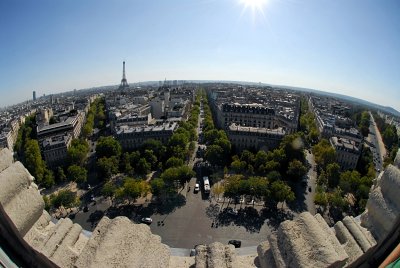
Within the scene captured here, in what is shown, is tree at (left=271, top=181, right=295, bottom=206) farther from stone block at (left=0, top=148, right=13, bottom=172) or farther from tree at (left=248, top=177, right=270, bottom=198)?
stone block at (left=0, top=148, right=13, bottom=172)

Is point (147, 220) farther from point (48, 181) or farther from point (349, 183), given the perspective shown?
point (349, 183)

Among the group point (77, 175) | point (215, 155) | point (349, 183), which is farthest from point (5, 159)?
point (349, 183)

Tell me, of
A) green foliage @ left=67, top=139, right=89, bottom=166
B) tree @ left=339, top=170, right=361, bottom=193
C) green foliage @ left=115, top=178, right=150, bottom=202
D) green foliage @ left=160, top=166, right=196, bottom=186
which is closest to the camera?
green foliage @ left=115, top=178, right=150, bottom=202

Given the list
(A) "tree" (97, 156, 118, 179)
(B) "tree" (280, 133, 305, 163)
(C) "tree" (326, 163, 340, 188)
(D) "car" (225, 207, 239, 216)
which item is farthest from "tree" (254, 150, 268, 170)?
(A) "tree" (97, 156, 118, 179)

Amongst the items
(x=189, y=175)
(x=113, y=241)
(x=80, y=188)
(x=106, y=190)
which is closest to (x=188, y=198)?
(x=189, y=175)

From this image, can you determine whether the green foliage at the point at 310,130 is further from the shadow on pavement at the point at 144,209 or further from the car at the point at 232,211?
the shadow on pavement at the point at 144,209

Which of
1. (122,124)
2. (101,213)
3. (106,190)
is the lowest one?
(101,213)

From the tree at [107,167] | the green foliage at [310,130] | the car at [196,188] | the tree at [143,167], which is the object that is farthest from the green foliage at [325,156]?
the tree at [107,167]

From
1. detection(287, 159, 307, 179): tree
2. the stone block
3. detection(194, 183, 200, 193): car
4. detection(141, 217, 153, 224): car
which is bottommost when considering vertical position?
detection(141, 217, 153, 224): car

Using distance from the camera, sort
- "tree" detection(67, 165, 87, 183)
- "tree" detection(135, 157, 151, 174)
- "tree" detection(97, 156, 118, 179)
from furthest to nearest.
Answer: "tree" detection(135, 157, 151, 174) → "tree" detection(97, 156, 118, 179) → "tree" detection(67, 165, 87, 183)

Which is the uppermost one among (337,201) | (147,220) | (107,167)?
(107,167)

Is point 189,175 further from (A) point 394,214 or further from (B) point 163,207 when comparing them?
(A) point 394,214
